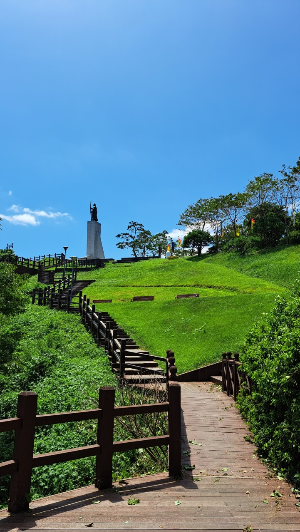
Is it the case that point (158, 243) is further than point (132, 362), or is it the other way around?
point (158, 243)

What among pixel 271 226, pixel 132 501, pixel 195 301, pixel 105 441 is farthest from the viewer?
pixel 271 226

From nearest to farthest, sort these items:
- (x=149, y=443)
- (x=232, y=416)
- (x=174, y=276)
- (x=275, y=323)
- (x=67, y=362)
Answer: (x=149, y=443)
(x=275, y=323)
(x=232, y=416)
(x=67, y=362)
(x=174, y=276)

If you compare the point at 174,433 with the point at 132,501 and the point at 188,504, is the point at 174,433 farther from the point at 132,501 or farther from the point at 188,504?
the point at 132,501

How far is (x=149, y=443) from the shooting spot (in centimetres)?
501

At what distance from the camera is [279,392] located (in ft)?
18.1

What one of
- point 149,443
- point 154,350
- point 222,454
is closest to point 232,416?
point 222,454

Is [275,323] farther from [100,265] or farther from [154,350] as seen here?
[100,265]

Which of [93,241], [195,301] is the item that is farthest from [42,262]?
[195,301]

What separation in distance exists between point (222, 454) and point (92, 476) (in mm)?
2288

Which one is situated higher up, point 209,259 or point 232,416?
point 209,259

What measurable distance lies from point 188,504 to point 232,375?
21.3ft

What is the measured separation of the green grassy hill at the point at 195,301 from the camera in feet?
55.0

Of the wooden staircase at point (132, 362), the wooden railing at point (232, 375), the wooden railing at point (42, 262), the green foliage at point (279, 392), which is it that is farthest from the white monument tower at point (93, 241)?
the green foliage at point (279, 392)

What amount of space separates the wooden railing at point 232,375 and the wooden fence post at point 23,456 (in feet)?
19.9
